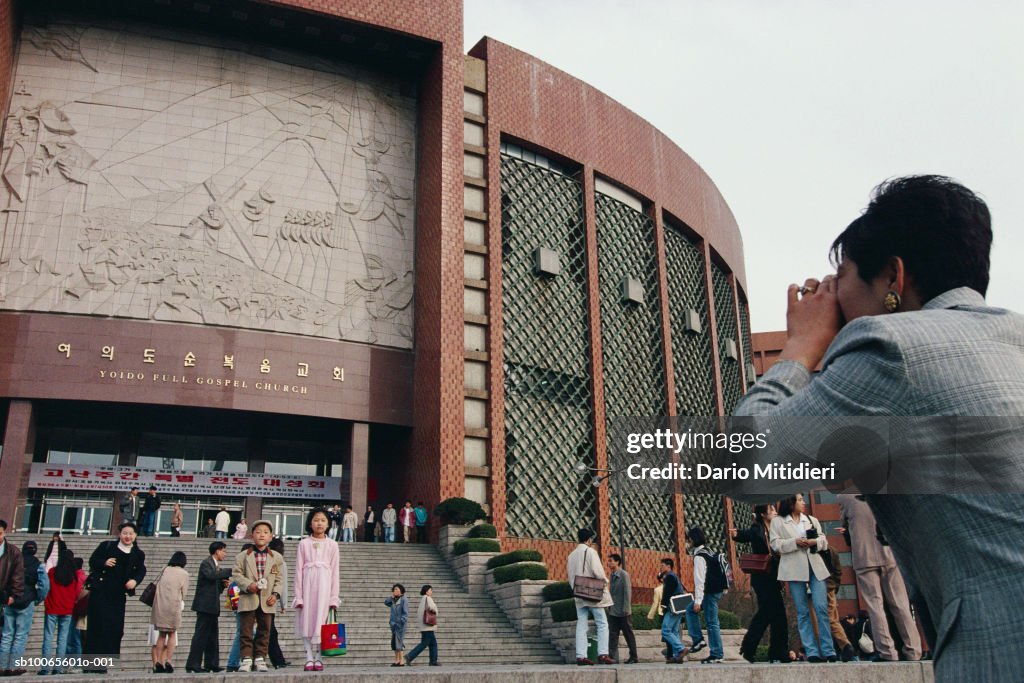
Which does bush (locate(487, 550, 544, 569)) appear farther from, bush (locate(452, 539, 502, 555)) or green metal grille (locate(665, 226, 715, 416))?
green metal grille (locate(665, 226, 715, 416))

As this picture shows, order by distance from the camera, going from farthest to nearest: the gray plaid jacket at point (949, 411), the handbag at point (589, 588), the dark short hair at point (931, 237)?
the handbag at point (589, 588), the dark short hair at point (931, 237), the gray plaid jacket at point (949, 411)

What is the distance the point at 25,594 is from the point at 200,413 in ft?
50.0

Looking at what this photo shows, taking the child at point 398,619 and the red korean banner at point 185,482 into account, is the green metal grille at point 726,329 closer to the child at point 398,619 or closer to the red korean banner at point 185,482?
the red korean banner at point 185,482

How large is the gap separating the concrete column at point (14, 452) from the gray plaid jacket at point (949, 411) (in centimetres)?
2397

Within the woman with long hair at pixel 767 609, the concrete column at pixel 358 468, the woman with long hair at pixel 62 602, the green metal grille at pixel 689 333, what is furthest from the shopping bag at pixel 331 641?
the green metal grille at pixel 689 333

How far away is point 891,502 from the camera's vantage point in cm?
154

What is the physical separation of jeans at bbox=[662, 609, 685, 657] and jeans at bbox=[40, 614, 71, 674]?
6.82m

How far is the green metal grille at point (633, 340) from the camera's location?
28.5m

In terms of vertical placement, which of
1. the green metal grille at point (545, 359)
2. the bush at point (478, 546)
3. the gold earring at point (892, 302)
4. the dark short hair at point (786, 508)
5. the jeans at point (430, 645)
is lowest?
the jeans at point (430, 645)

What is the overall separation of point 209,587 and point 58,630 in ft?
7.17

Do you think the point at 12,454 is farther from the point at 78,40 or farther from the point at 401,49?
the point at 401,49

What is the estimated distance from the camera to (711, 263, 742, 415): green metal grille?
36.5 m

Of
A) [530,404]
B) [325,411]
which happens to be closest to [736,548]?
[530,404]

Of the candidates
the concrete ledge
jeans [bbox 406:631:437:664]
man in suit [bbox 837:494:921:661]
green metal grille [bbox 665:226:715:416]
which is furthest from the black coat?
green metal grille [bbox 665:226:715:416]
